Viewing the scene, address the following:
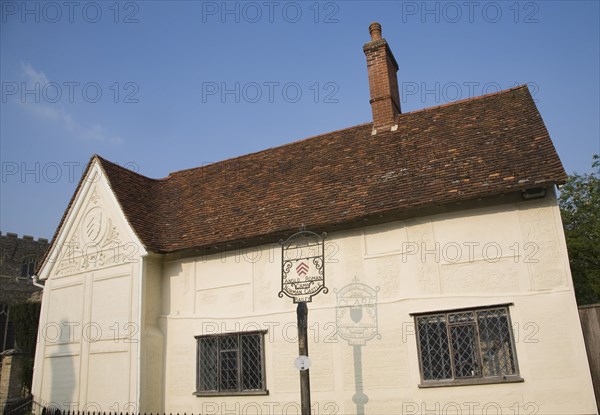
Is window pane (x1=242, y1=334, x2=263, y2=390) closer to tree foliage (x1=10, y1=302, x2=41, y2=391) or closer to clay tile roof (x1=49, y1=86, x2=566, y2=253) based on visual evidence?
clay tile roof (x1=49, y1=86, x2=566, y2=253)

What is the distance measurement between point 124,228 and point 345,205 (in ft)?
20.4

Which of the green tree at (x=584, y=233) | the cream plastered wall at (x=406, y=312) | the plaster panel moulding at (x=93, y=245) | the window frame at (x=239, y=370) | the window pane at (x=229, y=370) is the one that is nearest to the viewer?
the cream plastered wall at (x=406, y=312)

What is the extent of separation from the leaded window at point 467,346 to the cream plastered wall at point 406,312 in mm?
186

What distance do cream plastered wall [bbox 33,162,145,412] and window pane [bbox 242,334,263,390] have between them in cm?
263

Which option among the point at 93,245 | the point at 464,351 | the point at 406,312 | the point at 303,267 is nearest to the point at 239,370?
the point at 303,267

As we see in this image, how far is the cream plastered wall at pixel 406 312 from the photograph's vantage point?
9.45m

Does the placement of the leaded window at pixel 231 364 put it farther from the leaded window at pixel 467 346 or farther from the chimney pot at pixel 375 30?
the chimney pot at pixel 375 30

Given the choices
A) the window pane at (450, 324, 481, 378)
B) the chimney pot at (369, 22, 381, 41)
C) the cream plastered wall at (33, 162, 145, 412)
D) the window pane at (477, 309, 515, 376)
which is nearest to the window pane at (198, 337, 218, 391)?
the cream plastered wall at (33, 162, 145, 412)

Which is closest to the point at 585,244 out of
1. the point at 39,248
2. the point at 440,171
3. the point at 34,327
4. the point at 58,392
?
the point at 440,171

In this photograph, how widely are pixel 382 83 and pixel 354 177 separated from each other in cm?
370

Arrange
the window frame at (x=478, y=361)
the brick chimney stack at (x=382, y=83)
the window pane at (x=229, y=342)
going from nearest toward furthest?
the window frame at (x=478, y=361) < the window pane at (x=229, y=342) < the brick chimney stack at (x=382, y=83)

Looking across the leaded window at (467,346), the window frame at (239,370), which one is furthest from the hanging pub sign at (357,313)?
the window frame at (239,370)

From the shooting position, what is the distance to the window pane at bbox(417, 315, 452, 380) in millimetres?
10086

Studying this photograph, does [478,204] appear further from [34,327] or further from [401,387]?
[34,327]
